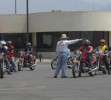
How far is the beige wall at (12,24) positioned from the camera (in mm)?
67938

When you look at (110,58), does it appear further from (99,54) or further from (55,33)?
(55,33)

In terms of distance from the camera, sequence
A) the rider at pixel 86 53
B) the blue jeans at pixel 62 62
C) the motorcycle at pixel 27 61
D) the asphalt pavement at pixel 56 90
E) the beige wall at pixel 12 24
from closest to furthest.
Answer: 1. the asphalt pavement at pixel 56 90
2. the blue jeans at pixel 62 62
3. the rider at pixel 86 53
4. the motorcycle at pixel 27 61
5. the beige wall at pixel 12 24

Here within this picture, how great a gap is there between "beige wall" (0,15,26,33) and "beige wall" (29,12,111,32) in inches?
131

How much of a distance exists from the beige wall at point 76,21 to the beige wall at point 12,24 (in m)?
3.34

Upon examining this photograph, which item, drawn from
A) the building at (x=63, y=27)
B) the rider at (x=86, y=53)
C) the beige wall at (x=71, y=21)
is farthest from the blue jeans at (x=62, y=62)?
the beige wall at (x=71, y=21)

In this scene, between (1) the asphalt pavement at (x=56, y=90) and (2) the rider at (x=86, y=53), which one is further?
(2) the rider at (x=86, y=53)

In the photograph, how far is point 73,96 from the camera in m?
16.4

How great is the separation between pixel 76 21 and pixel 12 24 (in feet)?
25.8

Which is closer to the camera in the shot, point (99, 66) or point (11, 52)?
point (99, 66)

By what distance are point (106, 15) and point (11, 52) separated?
34.8 m

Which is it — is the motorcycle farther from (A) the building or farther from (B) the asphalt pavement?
(A) the building

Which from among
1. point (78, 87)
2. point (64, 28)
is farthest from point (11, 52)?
point (64, 28)

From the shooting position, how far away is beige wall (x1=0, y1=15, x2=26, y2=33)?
67.9 m

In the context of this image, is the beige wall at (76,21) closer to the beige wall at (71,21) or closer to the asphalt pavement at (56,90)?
the beige wall at (71,21)
